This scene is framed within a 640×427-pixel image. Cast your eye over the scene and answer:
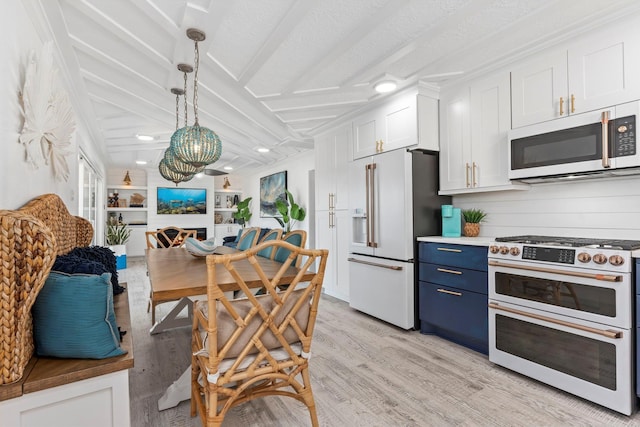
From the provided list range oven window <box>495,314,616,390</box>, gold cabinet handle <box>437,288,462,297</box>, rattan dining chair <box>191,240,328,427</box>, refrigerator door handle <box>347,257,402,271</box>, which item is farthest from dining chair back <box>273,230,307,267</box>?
range oven window <box>495,314,616,390</box>

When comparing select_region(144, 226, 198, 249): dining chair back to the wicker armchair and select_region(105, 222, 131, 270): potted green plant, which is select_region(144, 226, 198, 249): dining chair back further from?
the wicker armchair

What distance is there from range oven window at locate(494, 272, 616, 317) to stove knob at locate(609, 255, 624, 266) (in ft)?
0.53

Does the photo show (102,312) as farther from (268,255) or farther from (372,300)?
(372,300)

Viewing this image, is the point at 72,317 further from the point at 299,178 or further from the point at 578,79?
the point at 299,178

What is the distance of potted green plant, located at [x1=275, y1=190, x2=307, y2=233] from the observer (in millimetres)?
5969

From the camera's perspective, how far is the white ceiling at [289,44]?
201cm

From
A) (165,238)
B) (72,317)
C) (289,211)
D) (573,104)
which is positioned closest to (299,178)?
(289,211)

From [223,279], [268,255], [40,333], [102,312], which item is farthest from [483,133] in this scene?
[40,333]

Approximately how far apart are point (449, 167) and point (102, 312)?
2994mm

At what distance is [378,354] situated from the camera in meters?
2.62

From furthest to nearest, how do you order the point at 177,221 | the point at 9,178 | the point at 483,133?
the point at 177,221 → the point at 483,133 → the point at 9,178

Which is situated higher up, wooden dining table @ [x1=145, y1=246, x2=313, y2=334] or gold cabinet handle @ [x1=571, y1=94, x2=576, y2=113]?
gold cabinet handle @ [x1=571, y1=94, x2=576, y2=113]

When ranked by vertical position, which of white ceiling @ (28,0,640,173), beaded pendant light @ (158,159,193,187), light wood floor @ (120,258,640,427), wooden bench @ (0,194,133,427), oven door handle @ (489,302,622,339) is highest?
white ceiling @ (28,0,640,173)

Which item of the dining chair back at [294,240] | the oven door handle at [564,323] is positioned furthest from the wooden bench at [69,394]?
the oven door handle at [564,323]
